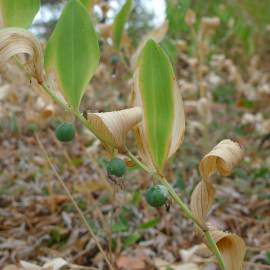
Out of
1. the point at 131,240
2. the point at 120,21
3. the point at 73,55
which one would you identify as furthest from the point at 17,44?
the point at 131,240

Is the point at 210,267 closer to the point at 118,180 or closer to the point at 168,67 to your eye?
the point at 118,180

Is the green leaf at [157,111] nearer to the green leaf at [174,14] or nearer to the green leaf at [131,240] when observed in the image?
the green leaf at [131,240]

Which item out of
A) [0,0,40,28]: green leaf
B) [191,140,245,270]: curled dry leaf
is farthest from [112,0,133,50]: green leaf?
[191,140,245,270]: curled dry leaf

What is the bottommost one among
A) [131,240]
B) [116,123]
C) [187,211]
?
[131,240]

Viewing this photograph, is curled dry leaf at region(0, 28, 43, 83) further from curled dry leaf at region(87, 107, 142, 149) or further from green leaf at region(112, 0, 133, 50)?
green leaf at region(112, 0, 133, 50)

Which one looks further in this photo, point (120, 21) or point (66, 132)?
point (120, 21)

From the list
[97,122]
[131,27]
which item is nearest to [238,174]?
[97,122]

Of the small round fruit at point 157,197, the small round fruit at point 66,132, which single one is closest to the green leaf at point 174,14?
the small round fruit at point 66,132

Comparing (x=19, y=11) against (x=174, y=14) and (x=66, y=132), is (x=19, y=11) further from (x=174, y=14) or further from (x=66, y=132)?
(x=174, y=14)
